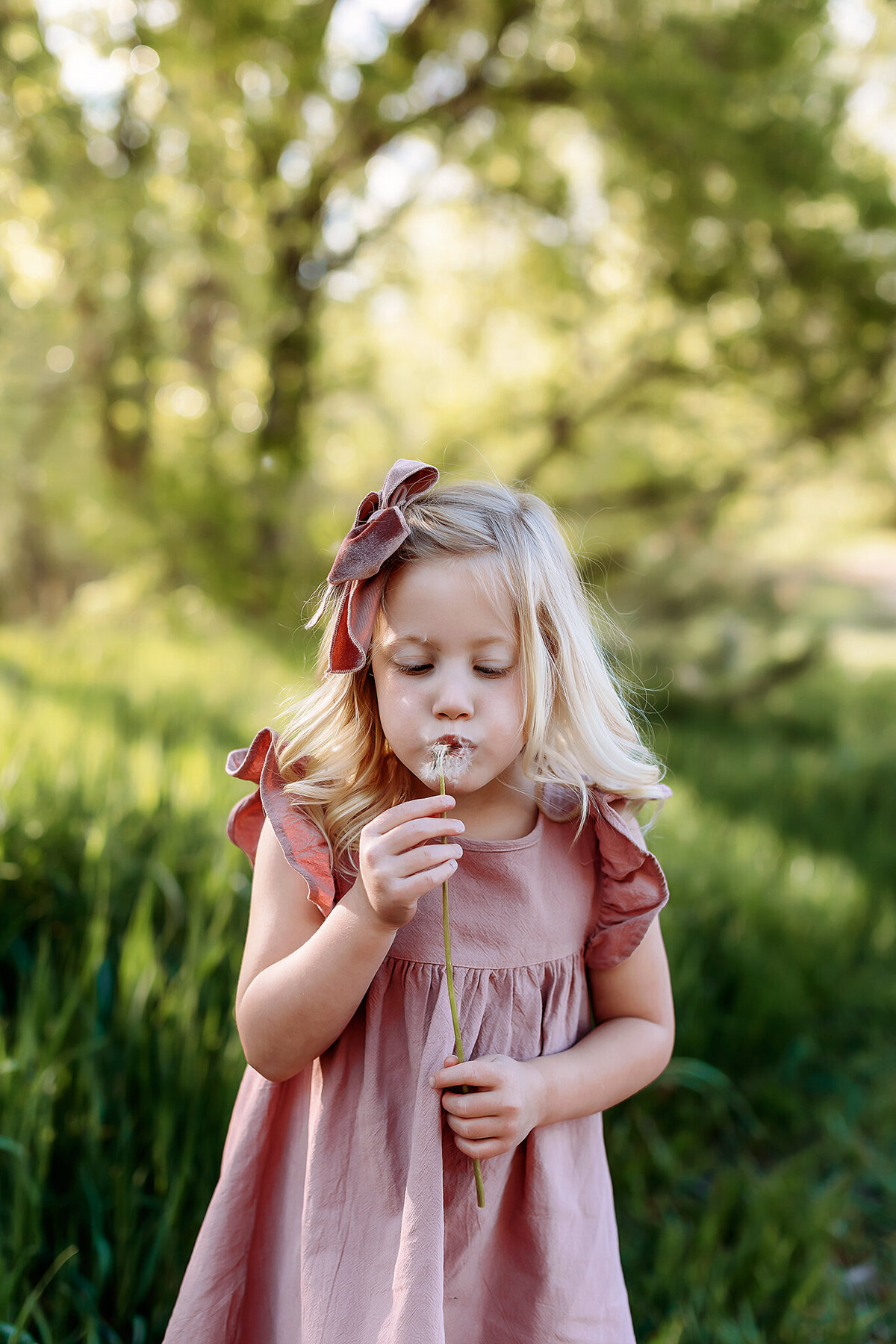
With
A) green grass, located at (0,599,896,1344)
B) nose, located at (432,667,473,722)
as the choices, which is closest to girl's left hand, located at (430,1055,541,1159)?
nose, located at (432,667,473,722)

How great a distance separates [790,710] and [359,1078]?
599cm

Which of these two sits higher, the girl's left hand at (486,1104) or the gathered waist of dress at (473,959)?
the gathered waist of dress at (473,959)

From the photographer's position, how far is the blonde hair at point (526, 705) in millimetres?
1153

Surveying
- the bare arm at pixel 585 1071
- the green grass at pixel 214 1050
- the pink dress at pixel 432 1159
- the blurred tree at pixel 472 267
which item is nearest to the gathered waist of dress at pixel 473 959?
the pink dress at pixel 432 1159

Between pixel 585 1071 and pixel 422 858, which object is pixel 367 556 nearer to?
pixel 422 858

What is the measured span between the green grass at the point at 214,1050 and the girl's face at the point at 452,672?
3.63 feet

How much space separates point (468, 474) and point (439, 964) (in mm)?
730

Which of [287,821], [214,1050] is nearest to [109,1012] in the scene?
[214,1050]

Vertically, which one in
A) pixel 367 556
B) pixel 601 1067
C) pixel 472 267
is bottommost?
pixel 601 1067

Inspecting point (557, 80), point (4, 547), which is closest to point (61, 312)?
point (557, 80)

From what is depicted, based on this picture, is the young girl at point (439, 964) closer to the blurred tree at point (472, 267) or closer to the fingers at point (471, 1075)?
the fingers at point (471, 1075)

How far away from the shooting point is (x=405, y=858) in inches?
38.9

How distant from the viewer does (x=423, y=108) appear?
6672mm

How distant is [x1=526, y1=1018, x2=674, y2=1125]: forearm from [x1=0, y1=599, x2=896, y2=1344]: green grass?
897mm
